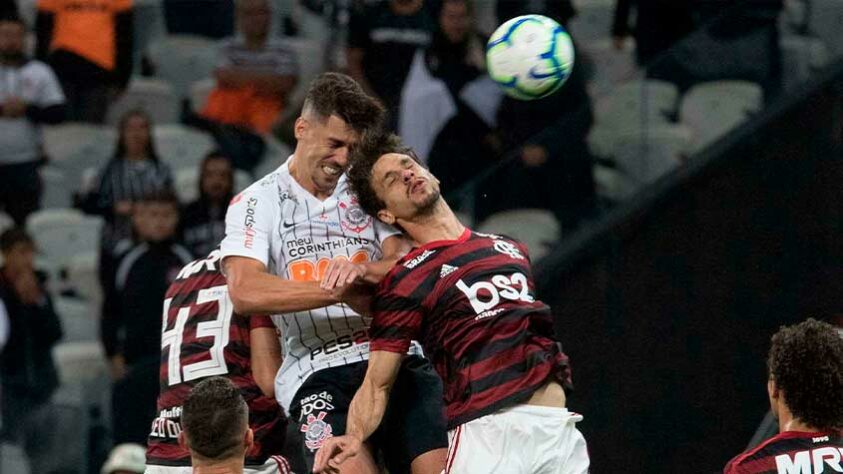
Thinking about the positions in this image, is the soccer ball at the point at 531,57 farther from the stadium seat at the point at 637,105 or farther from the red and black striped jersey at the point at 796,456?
the stadium seat at the point at 637,105

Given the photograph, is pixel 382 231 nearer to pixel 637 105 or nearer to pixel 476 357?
pixel 476 357

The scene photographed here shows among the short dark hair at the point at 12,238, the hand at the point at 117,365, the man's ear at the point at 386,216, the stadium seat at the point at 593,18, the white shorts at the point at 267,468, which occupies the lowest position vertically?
the hand at the point at 117,365

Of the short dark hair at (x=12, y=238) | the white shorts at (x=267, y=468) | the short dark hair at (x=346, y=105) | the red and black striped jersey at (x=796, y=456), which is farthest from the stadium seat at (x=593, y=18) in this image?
the red and black striped jersey at (x=796, y=456)

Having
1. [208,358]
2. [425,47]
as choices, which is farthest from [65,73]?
[208,358]

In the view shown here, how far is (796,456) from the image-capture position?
522 centimetres

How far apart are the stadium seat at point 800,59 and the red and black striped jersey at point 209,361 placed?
186 inches

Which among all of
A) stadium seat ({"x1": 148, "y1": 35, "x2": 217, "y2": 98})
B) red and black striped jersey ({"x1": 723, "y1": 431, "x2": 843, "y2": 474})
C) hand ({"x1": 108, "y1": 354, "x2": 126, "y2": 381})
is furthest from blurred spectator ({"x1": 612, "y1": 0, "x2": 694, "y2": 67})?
red and black striped jersey ({"x1": 723, "y1": 431, "x2": 843, "y2": 474})

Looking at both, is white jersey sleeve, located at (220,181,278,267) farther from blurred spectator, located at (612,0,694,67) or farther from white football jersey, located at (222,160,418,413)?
blurred spectator, located at (612,0,694,67)

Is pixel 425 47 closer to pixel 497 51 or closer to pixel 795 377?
pixel 497 51

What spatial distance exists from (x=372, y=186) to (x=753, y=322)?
4286 millimetres

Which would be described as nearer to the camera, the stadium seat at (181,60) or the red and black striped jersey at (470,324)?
the red and black striped jersey at (470,324)

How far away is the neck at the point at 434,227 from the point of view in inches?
239

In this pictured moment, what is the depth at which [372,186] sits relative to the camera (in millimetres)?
6180

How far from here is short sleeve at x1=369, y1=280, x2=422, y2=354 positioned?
5871 mm
